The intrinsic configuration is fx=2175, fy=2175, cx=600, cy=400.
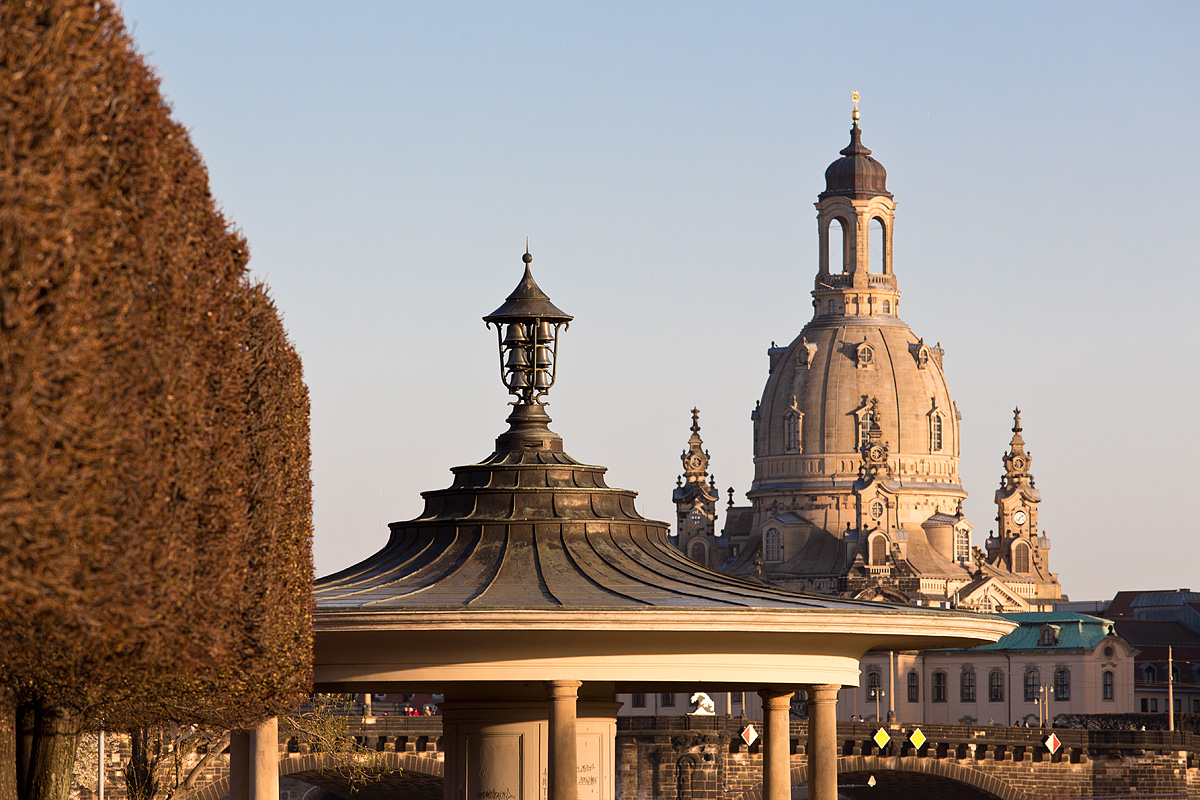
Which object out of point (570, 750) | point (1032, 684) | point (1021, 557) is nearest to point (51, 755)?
point (570, 750)

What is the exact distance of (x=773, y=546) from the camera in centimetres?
19462

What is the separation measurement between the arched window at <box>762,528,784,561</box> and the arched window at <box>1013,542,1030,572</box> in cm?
2178

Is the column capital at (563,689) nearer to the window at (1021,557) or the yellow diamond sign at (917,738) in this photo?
the yellow diamond sign at (917,738)

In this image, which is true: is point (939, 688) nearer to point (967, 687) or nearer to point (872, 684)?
point (967, 687)

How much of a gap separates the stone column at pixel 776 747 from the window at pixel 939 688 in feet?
452

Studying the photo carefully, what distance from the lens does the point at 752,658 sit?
27.0 m

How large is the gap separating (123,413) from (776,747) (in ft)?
51.4

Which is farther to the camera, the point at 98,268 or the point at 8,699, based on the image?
the point at 8,699

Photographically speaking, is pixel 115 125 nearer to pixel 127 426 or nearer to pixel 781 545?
pixel 127 426

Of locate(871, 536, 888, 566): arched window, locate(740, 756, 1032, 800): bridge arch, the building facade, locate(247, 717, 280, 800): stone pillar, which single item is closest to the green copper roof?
the building facade

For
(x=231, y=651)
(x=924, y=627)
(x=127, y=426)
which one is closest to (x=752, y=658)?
(x=924, y=627)

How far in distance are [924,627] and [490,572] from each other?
18.2 feet

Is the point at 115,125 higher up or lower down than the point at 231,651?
higher up

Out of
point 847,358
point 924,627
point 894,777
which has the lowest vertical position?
point 894,777
